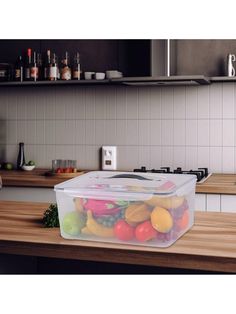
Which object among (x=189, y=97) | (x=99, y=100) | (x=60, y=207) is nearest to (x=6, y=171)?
(x=99, y=100)

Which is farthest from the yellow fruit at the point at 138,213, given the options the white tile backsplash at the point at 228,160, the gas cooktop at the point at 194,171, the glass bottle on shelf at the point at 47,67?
the glass bottle on shelf at the point at 47,67

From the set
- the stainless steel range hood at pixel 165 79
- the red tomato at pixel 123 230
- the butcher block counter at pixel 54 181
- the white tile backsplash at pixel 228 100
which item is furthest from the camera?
the white tile backsplash at pixel 228 100

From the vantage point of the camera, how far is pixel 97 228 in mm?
1715

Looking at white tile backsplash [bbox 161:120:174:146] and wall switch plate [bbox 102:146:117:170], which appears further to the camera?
wall switch plate [bbox 102:146:117:170]

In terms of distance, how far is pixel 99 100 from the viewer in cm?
412

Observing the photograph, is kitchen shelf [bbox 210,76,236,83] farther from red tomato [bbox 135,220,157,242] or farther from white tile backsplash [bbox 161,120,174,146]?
red tomato [bbox 135,220,157,242]

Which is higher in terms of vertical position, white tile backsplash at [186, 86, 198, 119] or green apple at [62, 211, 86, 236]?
white tile backsplash at [186, 86, 198, 119]

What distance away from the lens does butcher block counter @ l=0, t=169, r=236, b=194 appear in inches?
126

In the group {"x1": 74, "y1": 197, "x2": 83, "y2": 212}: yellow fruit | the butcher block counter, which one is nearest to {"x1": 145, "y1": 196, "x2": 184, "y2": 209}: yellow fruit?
{"x1": 74, "y1": 197, "x2": 83, "y2": 212}: yellow fruit

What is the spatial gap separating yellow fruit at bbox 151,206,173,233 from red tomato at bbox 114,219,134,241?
8 centimetres

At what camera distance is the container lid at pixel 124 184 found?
5.42ft

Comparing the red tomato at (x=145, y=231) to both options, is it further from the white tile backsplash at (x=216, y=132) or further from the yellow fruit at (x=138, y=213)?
the white tile backsplash at (x=216, y=132)

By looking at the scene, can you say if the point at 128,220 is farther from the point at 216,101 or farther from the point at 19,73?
the point at 19,73

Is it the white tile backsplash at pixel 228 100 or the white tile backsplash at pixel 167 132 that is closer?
the white tile backsplash at pixel 228 100
